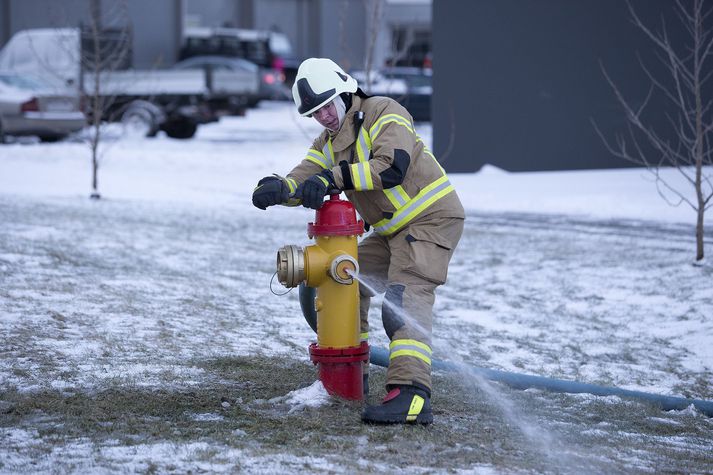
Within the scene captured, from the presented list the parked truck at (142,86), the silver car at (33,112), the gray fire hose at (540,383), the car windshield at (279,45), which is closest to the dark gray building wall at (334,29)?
the car windshield at (279,45)

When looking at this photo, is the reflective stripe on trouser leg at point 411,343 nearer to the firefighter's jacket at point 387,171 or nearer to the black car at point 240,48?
the firefighter's jacket at point 387,171

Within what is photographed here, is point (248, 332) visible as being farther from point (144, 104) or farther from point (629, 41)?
point (144, 104)

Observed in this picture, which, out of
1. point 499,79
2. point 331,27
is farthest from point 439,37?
point 331,27

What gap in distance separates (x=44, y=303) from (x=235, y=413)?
2.46 metres

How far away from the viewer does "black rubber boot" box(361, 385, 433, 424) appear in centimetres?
423

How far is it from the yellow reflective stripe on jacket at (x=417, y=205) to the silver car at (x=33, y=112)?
1446cm

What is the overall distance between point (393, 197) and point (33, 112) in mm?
15064

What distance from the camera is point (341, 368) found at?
4590 millimetres

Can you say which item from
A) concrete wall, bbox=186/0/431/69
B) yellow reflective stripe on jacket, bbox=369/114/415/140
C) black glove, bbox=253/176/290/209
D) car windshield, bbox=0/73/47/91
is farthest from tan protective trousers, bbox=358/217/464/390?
concrete wall, bbox=186/0/431/69

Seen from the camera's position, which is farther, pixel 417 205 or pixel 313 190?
pixel 417 205

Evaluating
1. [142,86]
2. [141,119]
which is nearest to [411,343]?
[141,119]

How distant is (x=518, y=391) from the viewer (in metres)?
5.22

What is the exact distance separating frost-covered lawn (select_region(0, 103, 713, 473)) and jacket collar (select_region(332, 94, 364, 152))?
1.12 meters

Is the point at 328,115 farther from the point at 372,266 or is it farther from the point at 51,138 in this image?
the point at 51,138
